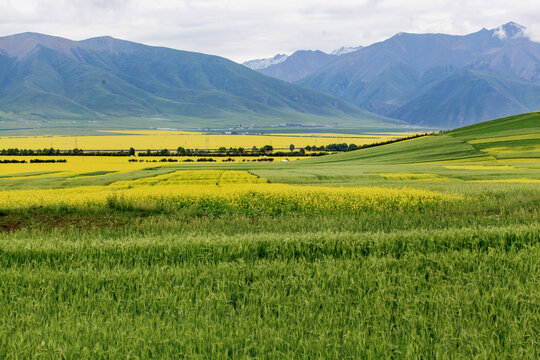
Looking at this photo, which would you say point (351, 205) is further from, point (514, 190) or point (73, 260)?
point (73, 260)

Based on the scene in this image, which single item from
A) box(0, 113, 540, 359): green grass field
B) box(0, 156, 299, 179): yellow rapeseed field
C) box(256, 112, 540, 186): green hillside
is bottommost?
box(0, 113, 540, 359): green grass field

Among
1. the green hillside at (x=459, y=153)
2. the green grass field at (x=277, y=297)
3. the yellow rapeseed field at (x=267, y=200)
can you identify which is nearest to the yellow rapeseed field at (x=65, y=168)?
the green hillside at (x=459, y=153)

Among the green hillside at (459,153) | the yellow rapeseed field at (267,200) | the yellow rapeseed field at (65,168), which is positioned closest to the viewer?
the yellow rapeseed field at (267,200)

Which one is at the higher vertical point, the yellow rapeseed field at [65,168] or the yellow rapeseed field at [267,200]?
the yellow rapeseed field at [65,168]

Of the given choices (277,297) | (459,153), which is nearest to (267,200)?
(277,297)

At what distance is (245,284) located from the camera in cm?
785

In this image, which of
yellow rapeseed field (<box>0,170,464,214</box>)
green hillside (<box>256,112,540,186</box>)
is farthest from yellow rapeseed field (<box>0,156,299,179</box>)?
yellow rapeseed field (<box>0,170,464,214</box>)

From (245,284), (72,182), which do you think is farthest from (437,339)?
(72,182)

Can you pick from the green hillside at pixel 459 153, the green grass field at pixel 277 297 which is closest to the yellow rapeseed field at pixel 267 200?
the green grass field at pixel 277 297

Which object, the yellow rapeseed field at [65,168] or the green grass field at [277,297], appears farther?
the yellow rapeseed field at [65,168]

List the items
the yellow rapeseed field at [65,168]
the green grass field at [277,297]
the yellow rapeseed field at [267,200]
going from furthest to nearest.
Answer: the yellow rapeseed field at [65,168] → the yellow rapeseed field at [267,200] → the green grass field at [277,297]

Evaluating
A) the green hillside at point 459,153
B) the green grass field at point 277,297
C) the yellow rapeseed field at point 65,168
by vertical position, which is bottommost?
the green grass field at point 277,297

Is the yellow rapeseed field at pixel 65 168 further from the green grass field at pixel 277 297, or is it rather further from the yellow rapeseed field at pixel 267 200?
the green grass field at pixel 277 297

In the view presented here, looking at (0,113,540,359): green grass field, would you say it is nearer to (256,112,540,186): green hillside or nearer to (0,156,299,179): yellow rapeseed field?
(256,112,540,186): green hillside
